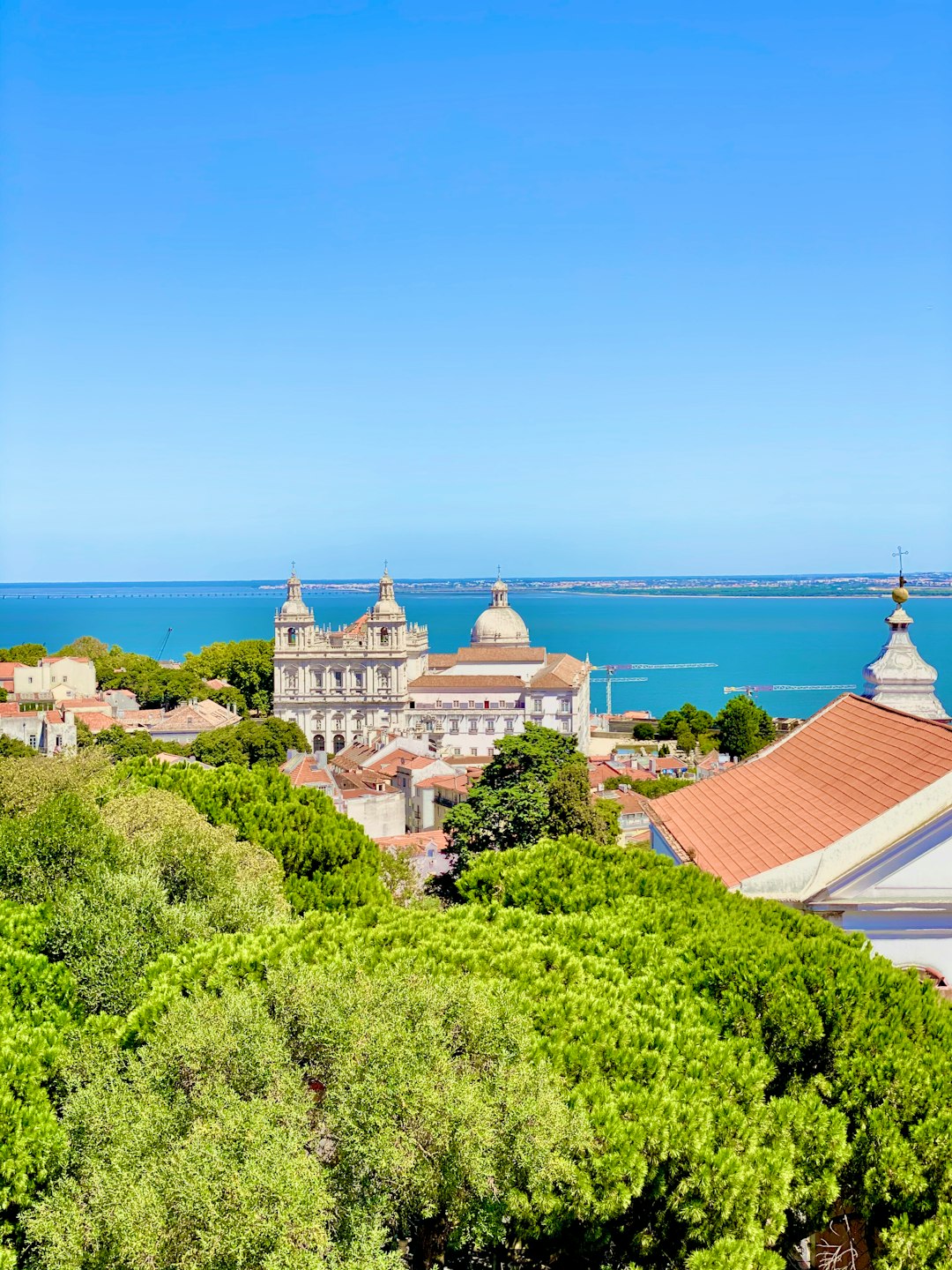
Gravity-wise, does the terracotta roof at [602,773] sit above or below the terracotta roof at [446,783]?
below

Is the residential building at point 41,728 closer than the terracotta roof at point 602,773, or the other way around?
the terracotta roof at point 602,773

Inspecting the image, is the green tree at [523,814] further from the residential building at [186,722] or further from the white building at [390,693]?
the white building at [390,693]

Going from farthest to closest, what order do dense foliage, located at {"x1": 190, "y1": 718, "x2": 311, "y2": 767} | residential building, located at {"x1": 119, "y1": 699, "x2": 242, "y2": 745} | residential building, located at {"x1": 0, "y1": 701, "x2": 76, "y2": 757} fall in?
residential building, located at {"x1": 119, "y1": 699, "x2": 242, "y2": 745} < dense foliage, located at {"x1": 190, "y1": 718, "x2": 311, "y2": 767} < residential building, located at {"x1": 0, "y1": 701, "x2": 76, "y2": 757}

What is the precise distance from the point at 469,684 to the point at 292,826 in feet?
160

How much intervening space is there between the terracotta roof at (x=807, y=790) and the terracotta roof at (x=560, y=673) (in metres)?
48.8

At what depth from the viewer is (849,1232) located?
9.46m

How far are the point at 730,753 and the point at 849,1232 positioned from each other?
5422 cm

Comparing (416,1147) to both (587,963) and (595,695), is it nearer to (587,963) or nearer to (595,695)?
(587,963)

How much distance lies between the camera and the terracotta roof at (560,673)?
67500 millimetres

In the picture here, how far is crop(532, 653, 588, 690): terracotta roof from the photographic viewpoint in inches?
2657

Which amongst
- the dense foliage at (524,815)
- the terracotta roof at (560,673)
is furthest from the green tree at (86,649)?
the dense foliage at (524,815)

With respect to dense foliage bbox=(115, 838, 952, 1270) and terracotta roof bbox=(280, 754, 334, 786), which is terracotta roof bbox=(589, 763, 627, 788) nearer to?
terracotta roof bbox=(280, 754, 334, 786)

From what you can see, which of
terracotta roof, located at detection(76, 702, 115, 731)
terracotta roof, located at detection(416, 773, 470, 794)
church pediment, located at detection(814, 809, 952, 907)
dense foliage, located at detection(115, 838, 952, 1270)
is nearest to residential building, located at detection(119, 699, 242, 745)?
terracotta roof, located at detection(76, 702, 115, 731)

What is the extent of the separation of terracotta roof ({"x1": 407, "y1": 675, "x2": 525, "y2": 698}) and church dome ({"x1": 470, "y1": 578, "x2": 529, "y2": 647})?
41.6ft
